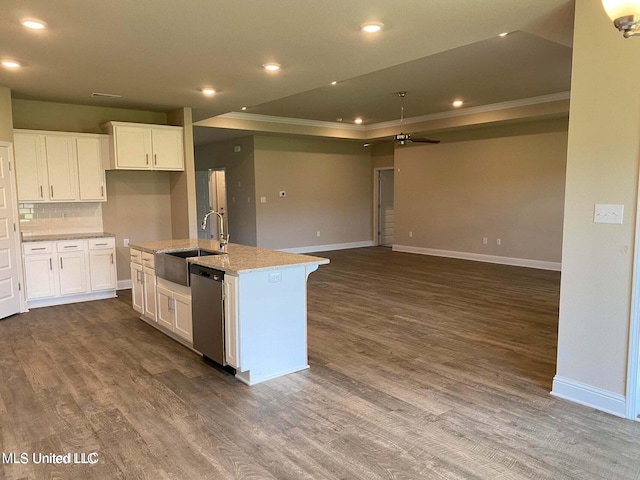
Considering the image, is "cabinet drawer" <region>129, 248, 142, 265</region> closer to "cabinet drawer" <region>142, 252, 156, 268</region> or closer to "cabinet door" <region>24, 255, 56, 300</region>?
"cabinet drawer" <region>142, 252, 156, 268</region>

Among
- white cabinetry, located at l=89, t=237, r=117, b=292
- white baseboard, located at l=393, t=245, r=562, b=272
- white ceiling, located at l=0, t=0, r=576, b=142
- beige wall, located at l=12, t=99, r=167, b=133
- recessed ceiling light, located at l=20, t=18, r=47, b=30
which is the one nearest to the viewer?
white ceiling, located at l=0, t=0, r=576, b=142

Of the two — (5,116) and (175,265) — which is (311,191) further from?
(175,265)

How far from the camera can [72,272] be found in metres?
5.69

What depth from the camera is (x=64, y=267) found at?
5621mm

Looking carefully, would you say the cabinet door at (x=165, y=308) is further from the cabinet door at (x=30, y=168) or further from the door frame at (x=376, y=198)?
the door frame at (x=376, y=198)

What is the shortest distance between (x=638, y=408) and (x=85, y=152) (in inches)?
245

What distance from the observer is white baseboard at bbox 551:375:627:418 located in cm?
279

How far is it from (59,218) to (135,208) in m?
0.97

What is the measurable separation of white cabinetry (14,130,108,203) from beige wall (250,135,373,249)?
402 centimetres

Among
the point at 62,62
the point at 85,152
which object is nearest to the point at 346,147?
the point at 85,152

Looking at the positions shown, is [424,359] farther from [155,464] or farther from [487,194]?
[487,194]

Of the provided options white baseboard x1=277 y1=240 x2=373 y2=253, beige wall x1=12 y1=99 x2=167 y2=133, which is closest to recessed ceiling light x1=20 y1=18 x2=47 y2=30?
beige wall x1=12 y1=99 x2=167 y2=133

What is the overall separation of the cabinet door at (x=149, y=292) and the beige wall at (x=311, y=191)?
16.5 feet

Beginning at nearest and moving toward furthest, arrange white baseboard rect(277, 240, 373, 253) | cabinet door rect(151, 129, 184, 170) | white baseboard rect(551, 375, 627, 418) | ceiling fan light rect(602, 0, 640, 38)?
ceiling fan light rect(602, 0, 640, 38), white baseboard rect(551, 375, 627, 418), cabinet door rect(151, 129, 184, 170), white baseboard rect(277, 240, 373, 253)
